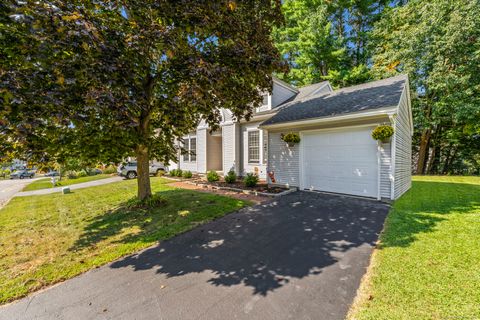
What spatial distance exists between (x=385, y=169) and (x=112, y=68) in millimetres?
7581

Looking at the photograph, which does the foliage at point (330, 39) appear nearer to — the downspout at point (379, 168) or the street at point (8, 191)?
the downspout at point (379, 168)

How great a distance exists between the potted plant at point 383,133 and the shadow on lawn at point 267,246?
2.04m

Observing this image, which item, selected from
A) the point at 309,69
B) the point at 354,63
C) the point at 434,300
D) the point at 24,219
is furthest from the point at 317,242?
the point at 354,63

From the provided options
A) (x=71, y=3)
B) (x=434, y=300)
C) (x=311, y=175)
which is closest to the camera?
(x=434, y=300)

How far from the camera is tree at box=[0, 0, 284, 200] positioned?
339 centimetres

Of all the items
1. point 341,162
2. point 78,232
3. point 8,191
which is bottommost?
point 8,191

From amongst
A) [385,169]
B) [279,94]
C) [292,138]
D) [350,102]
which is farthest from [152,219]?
[279,94]

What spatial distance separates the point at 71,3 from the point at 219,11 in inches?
110

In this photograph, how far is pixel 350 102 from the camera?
25.3 ft

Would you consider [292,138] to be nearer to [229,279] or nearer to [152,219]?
[152,219]

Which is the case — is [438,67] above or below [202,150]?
above

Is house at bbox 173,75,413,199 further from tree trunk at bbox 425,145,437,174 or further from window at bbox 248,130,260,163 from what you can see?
tree trunk at bbox 425,145,437,174

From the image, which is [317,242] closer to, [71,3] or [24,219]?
[71,3]

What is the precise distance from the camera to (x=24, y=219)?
6035mm
